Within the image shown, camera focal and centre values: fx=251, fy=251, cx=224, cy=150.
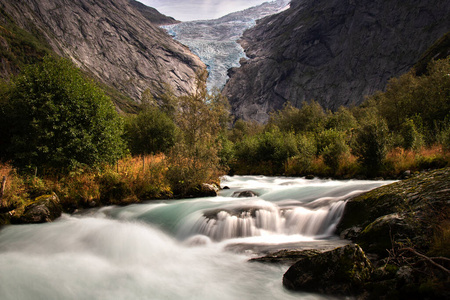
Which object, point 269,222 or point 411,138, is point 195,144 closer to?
point 269,222

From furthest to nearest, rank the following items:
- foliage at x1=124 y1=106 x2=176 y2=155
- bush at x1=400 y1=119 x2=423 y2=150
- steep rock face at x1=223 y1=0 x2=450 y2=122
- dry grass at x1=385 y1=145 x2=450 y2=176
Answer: steep rock face at x1=223 y1=0 x2=450 y2=122
foliage at x1=124 y1=106 x2=176 y2=155
bush at x1=400 y1=119 x2=423 y2=150
dry grass at x1=385 y1=145 x2=450 y2=176

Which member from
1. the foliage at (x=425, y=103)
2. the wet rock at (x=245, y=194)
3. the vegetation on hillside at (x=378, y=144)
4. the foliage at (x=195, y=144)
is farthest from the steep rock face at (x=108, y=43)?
the wet rock at (x=245, y=194)

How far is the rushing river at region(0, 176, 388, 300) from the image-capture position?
5.40 metres

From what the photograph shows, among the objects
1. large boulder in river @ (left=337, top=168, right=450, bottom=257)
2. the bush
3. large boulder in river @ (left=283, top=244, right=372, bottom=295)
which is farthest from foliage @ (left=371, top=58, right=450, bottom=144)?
large boulder in river @ (left=283, top=244, right=372, bottom=295)

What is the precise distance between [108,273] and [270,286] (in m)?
3.93

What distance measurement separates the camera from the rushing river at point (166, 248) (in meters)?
5.40

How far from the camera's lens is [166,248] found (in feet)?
26.2

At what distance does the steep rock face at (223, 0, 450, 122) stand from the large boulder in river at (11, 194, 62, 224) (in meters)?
115

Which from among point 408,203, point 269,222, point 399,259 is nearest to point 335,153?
point 269,222

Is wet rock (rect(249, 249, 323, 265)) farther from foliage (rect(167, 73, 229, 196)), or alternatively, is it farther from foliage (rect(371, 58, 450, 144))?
foliage (rect(371, 58, 450, 144))

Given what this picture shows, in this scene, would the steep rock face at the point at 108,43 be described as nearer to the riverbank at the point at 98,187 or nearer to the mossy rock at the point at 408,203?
the riverbank at the point at 98,187

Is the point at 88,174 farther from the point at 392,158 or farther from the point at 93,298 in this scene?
the point at 392,158

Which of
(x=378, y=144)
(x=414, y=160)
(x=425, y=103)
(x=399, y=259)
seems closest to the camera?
(x=399, y=259)

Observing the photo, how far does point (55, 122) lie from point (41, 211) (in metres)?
5.04
